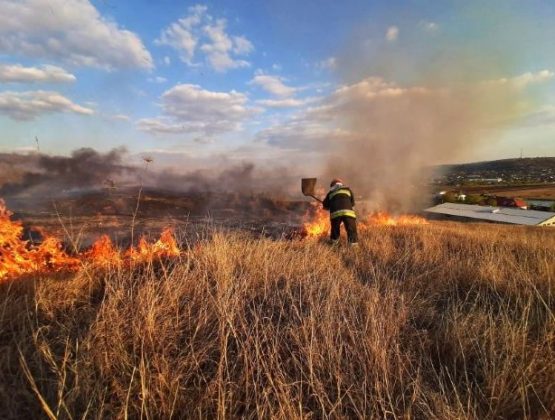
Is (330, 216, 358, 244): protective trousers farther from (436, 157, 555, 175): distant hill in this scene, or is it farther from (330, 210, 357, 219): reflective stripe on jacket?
(436, 157, 555, 175): distant hill

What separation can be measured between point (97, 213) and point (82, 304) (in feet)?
49.2

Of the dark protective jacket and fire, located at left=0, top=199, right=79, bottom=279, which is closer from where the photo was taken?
fire, located at left=0, top=199, right=79, bottom=279

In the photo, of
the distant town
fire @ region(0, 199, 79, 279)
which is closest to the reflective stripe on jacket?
fire @ region(0, 199, 79, 279)

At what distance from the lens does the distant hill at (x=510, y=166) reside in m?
125

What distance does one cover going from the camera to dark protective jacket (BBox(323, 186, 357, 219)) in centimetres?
982

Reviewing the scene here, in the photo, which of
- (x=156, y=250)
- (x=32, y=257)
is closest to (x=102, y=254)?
(x=32, y=257)

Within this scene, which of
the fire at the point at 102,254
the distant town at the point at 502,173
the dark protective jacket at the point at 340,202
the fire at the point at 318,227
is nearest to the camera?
the fire at the point at 102,254

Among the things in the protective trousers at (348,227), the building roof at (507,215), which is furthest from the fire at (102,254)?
the building roof at (507,215)

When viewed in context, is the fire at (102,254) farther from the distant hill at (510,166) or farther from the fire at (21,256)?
the distant hill at (510,166)

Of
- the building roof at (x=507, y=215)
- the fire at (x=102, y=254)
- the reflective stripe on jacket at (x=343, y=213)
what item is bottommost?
the building roof at (x=507, y=215)

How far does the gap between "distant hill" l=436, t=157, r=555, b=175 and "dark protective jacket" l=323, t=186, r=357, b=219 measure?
118611 mm

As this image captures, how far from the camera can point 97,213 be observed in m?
17.2

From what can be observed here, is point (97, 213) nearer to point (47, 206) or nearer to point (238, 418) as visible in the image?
point (47, 206)

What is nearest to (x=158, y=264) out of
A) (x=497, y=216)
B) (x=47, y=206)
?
(x=47, y=206)
